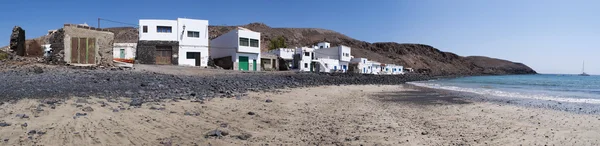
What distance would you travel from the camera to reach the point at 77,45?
15227 mm

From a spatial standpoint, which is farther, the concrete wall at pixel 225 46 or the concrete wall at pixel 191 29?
the concrete wall at pixel 225 46

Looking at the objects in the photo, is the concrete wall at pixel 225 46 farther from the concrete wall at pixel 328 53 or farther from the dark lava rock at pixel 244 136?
the dark lava rock at pixel 244 136

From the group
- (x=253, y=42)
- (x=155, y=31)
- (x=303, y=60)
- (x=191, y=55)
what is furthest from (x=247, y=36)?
(x=303, y=60)

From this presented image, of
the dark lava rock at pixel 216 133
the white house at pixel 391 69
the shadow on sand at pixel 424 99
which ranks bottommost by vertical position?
the shadow on sand at pixel 424 99

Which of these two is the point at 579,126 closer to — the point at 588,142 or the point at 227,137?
the point at 588,142

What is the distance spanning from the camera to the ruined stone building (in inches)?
594

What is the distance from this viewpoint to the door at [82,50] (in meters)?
15.2

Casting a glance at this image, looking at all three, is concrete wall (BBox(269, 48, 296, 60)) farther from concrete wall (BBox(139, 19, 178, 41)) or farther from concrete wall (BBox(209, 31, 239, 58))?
concrete wall (BBox(139, 19, 178, 41))

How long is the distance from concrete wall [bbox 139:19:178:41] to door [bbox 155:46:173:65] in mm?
1002

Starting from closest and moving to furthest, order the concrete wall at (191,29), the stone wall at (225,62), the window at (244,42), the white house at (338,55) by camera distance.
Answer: the concrete wall at (191,29), the window at (244,42), the stone wall at (225,62), the white house at (338,55)

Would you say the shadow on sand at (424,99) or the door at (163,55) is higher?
the door at (163,55)

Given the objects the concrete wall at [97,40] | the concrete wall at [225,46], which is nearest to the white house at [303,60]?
the concrete wall at [225,46]

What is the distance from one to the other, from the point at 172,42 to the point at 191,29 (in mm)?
2510

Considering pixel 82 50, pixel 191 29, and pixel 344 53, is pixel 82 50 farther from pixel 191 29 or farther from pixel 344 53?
pixel 344 53
